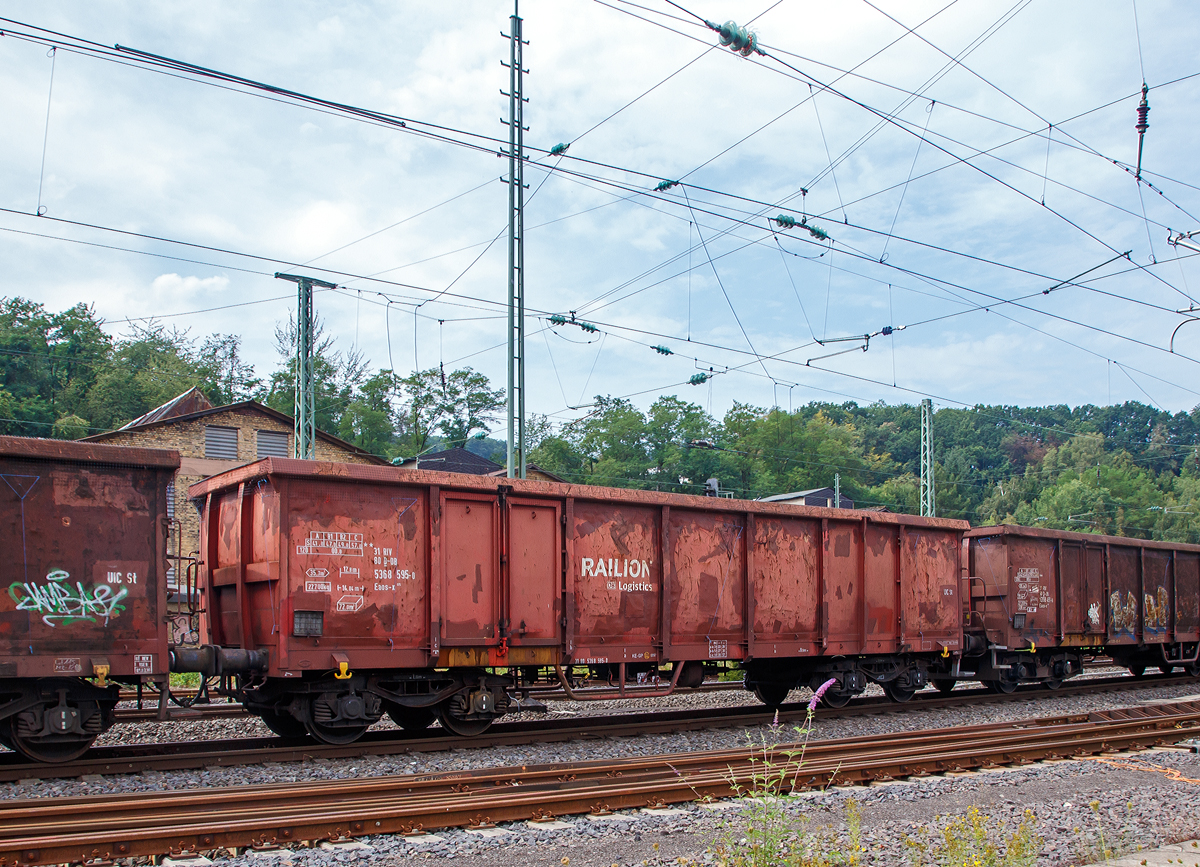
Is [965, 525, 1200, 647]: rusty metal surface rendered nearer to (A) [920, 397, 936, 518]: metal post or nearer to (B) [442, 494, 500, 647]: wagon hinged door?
Result: (A) [920, 397, 936, 518]: metal post

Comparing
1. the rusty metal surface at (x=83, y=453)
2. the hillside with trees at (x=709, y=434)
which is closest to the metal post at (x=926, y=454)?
the hillside with trees at (x=709, y=434)

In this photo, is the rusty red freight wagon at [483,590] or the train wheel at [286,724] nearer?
the rusty red freight wagon at [483,590]

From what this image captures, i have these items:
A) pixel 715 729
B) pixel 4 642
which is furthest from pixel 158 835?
pixel 715 729

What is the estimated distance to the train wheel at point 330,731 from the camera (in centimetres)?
992

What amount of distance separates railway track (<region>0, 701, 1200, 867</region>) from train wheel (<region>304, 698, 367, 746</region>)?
197cm

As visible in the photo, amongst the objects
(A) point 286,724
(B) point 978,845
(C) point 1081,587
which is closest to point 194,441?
(A) point 286,724

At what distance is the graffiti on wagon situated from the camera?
334 inches

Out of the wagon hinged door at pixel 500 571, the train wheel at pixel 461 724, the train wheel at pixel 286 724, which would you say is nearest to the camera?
the train wheel at pixel 286 724

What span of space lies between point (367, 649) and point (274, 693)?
1201 mm

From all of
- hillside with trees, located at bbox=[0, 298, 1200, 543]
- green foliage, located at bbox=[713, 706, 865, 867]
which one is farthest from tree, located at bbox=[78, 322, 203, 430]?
green foliage, located at bbox=[713, 706, 865, 867]

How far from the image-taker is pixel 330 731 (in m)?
10.1

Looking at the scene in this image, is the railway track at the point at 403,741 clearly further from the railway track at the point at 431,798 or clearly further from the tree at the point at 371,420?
the tree at the point at 371,420

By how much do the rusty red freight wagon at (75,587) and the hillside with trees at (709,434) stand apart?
2479 centimetres

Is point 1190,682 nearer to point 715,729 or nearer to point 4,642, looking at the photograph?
point 715,729
